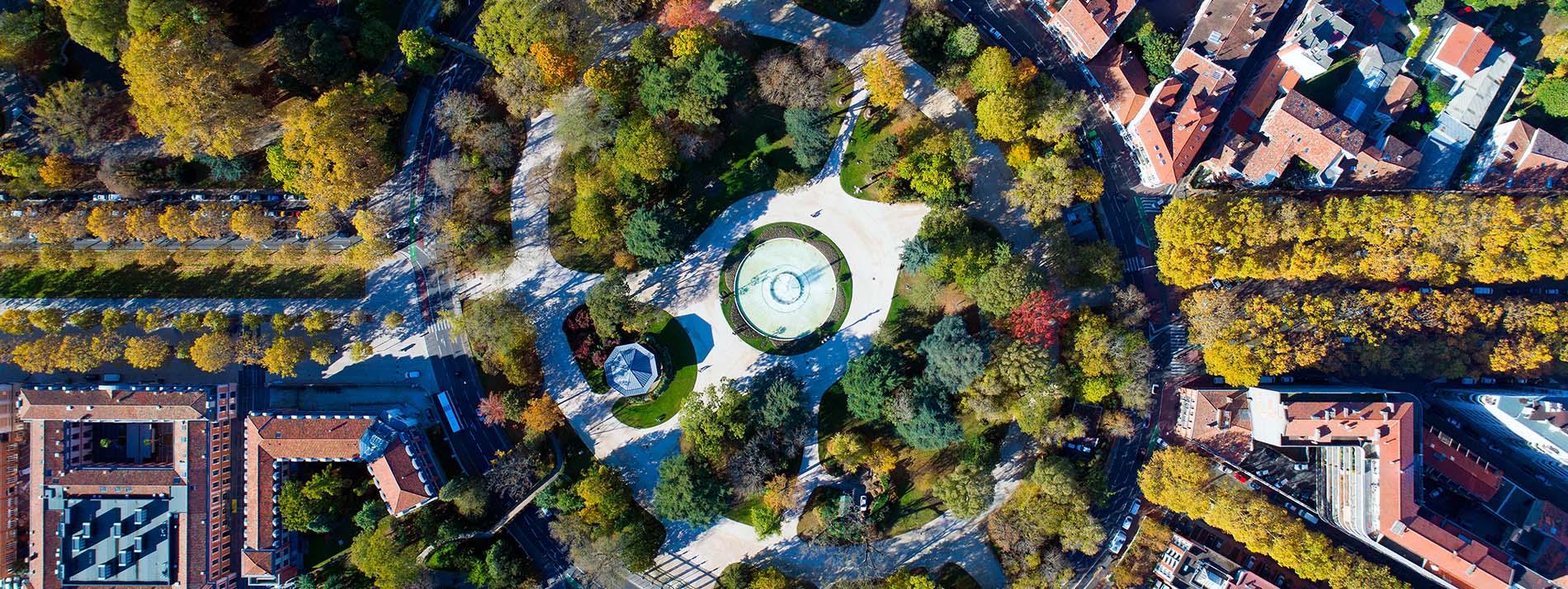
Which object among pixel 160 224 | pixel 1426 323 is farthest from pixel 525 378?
pixel 1426 323

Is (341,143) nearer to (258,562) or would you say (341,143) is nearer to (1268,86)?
(258,562)

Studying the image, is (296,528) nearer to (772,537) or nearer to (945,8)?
(772,537)

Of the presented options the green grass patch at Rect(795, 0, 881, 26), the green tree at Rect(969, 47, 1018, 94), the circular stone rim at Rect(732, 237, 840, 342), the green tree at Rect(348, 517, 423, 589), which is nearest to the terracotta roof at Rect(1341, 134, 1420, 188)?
the green tree at Rect(969, 47, 1018, 94)

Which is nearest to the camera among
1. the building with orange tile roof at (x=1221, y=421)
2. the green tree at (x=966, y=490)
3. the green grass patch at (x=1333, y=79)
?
the green tree at (x=966, y=490)

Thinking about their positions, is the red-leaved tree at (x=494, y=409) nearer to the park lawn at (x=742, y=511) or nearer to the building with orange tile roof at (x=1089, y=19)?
the park lawn at (x=742, y=511)

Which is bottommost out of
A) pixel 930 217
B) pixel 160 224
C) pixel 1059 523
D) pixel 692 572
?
pixel 692 572

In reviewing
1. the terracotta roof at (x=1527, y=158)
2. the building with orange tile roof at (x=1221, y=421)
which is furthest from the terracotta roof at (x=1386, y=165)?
the building with orange tile roof at (x=1221, y=421)
